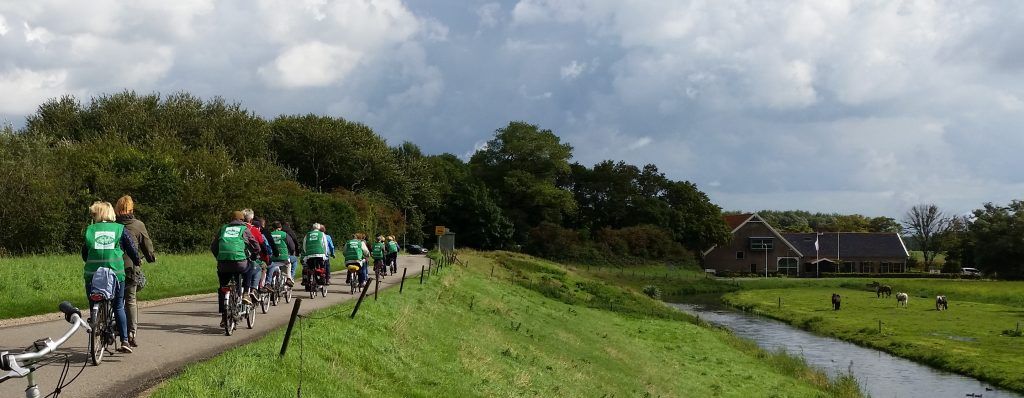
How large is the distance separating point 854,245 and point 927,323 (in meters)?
79.0

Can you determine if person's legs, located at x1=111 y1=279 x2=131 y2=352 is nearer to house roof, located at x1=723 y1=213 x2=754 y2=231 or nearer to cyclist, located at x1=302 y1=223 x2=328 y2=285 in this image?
cyclist, located at x1=302 y1=223 x2=328 y2=285

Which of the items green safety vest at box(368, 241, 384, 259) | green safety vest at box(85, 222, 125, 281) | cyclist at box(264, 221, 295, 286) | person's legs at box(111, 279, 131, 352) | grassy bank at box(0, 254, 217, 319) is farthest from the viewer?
green safety vest at box(368, 241, 384, 259)

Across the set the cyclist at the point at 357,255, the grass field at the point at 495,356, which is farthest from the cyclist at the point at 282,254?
the cyclist at the point at 357,255

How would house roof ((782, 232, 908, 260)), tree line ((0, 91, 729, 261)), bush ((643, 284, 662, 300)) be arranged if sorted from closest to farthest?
1. tree line ((0, 91, 729, 261))
2. bush ((643, 284, 662, 300))
3. house roof ((782, 232, 908, 260))

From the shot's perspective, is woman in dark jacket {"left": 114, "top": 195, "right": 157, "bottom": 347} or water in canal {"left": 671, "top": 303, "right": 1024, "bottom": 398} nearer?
woman in dark jacket {"left": 114, "top": 195, "right": 157, "bottom": 347}

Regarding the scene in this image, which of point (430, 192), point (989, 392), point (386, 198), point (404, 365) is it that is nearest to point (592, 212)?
point (430, 192)

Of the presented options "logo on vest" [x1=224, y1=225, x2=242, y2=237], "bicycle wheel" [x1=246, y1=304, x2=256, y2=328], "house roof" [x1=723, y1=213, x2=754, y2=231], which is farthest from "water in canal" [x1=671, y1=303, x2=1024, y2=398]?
"house roof" [x1=723, y1=213, x2=754, y2=231]

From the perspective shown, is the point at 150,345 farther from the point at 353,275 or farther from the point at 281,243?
the point at 353,275

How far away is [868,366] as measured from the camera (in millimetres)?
35719

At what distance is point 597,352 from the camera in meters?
26.5

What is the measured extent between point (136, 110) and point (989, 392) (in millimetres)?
58901

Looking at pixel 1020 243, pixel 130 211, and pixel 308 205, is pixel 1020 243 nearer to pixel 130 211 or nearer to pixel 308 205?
pixel 308 205

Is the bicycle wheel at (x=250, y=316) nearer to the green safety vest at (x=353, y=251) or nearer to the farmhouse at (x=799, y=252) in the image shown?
the green safety vest at (x=353, y=251)

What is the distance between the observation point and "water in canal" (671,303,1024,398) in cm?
3039
